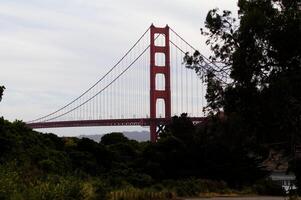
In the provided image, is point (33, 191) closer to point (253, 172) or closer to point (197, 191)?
point (197, 191)

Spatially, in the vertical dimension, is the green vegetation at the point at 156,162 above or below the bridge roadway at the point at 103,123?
below

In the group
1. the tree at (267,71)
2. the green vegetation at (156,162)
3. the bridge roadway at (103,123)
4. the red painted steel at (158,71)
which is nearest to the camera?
the tree at (267,71)

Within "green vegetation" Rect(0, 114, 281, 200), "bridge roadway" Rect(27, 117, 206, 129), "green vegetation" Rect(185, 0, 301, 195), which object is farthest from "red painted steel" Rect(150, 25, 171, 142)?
"green vegetation" Rect(185, 0, 301, 195)

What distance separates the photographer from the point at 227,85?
18.2m

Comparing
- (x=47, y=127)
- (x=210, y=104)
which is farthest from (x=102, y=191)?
(x=47, y=127)

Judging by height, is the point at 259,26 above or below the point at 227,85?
above

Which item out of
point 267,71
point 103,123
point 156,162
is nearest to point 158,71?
point 103,123

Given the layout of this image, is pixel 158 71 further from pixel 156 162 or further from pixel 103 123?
pixel 156 162

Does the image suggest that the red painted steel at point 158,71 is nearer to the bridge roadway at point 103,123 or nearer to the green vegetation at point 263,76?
the bridge roadway at point 103,123

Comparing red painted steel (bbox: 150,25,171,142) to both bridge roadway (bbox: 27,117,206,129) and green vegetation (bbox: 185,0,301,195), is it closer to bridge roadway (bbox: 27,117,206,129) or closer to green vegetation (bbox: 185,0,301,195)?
bridge roadway (bbox: 27,117,206,129)

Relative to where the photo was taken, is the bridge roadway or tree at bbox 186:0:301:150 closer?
tree at bbox 186:0:301:150

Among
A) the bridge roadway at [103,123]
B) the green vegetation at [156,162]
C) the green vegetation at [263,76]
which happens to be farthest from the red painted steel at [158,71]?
the green vegetation at [263,76]

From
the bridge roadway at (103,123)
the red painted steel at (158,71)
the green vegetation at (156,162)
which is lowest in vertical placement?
the green vegetation at (156,162)

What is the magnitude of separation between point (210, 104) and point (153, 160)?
2208 centimetres
